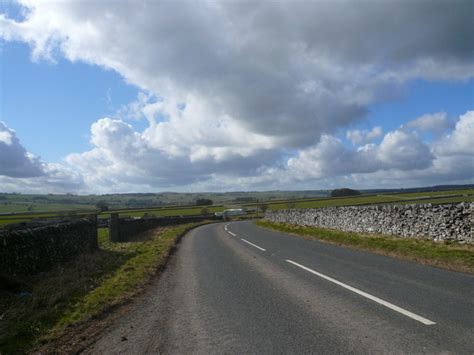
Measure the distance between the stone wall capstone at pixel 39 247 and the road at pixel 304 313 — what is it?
174 inches

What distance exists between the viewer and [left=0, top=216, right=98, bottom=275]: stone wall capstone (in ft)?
33.6

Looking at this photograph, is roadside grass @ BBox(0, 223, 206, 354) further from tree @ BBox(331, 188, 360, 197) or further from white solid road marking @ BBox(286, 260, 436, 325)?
tree @ BBox(331, 188, 360, 197)

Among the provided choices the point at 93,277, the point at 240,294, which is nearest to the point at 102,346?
the point at 240,294

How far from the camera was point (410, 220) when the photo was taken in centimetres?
1716

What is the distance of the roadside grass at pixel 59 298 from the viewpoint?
596cm

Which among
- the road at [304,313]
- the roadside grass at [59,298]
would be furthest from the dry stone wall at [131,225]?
the road at [304,313]

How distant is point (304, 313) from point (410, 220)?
13146mm

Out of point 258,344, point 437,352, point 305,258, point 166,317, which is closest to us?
point 437,352

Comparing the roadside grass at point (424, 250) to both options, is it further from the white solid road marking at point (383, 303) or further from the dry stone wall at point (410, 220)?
the white solid road marking at point (383, 303)

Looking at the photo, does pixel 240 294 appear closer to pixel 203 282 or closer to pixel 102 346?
pixel 203 282

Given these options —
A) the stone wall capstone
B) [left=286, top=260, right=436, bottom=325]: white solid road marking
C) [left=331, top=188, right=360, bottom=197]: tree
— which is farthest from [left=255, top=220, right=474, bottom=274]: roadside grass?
[left=331, top=188, right=360, bottom=197]: tree

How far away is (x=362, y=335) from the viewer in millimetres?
4980

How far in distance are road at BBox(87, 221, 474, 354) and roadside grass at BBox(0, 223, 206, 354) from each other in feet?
2.47

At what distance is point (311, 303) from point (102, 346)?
3746 mm
